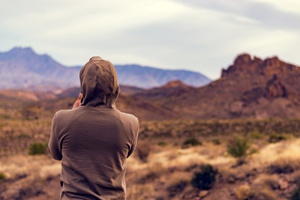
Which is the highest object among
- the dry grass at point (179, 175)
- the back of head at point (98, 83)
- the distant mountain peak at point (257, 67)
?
the back of head at point (98, 83)

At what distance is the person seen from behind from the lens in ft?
8.76

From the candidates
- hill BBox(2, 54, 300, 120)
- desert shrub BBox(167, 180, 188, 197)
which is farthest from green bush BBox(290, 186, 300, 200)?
hill BBox(2, 54, 300, 120)

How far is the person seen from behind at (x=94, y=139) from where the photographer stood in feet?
8.76

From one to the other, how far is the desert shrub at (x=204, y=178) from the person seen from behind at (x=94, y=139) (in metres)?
11.9

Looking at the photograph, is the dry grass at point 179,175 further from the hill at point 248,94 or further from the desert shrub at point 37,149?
the hill at point 248,94

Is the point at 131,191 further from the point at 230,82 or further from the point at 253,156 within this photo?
the point at 230,82

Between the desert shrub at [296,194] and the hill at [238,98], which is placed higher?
the desert shrub at [296,194]

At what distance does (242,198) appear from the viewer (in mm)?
12672

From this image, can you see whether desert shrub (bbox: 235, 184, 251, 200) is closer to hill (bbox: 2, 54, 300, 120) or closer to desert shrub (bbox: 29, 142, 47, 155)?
desert shrub (bbox: 29, 142, 47, 155)

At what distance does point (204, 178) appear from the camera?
1449 cm

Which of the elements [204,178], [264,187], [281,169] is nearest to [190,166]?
[204,178]

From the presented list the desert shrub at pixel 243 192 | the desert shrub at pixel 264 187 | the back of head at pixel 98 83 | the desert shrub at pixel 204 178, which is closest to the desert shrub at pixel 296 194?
the desert shrub at pixel 264 187

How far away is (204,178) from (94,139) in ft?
40.0

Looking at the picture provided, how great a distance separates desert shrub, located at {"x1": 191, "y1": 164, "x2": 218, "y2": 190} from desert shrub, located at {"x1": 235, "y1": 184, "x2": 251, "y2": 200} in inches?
59.0
